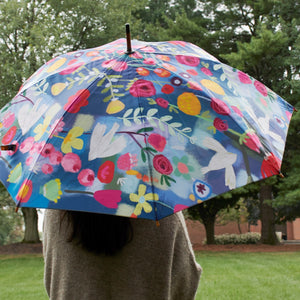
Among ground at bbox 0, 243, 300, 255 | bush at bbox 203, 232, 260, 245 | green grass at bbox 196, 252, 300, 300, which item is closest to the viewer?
green grass at bbox 196, 252, 300, 300

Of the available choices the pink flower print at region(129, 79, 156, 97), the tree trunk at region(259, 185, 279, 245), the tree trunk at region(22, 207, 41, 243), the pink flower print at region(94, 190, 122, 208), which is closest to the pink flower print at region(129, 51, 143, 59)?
the pink flower print at region(129, 79, 156, 97)

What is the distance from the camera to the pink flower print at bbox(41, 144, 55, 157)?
4.88ft

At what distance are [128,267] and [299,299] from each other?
6155 mm

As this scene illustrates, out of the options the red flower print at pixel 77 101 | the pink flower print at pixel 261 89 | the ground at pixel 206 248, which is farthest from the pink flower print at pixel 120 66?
the ground at pixel 206 248

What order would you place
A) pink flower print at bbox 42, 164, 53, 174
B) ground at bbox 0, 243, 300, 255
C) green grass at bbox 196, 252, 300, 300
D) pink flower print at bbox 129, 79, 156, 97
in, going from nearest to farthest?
pink flower print at bbox 42, 164, 53, 174 < pink flower print at bbox 129, 79, 156, 97 < green grass at bbox 196, 252, 300, 300 < ground at bbox 0, 243, 300, 255

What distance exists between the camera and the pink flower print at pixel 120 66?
5.41 ft

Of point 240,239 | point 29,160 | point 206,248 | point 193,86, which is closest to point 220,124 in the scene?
point 193,86

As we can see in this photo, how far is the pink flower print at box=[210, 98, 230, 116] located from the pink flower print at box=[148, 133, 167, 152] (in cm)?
29

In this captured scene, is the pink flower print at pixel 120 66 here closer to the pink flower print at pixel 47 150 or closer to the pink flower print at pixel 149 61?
the pink flower print at pixel 149 61

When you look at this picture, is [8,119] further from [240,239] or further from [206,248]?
[240,239]

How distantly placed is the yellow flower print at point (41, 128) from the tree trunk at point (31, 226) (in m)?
18.1

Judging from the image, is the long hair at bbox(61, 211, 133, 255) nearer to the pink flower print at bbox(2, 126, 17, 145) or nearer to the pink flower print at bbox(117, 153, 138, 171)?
the pink flower print at bbox(117, 153, 138, 171)

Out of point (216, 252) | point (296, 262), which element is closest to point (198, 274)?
point (296, 262)

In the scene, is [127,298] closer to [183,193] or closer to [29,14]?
[183,193]
